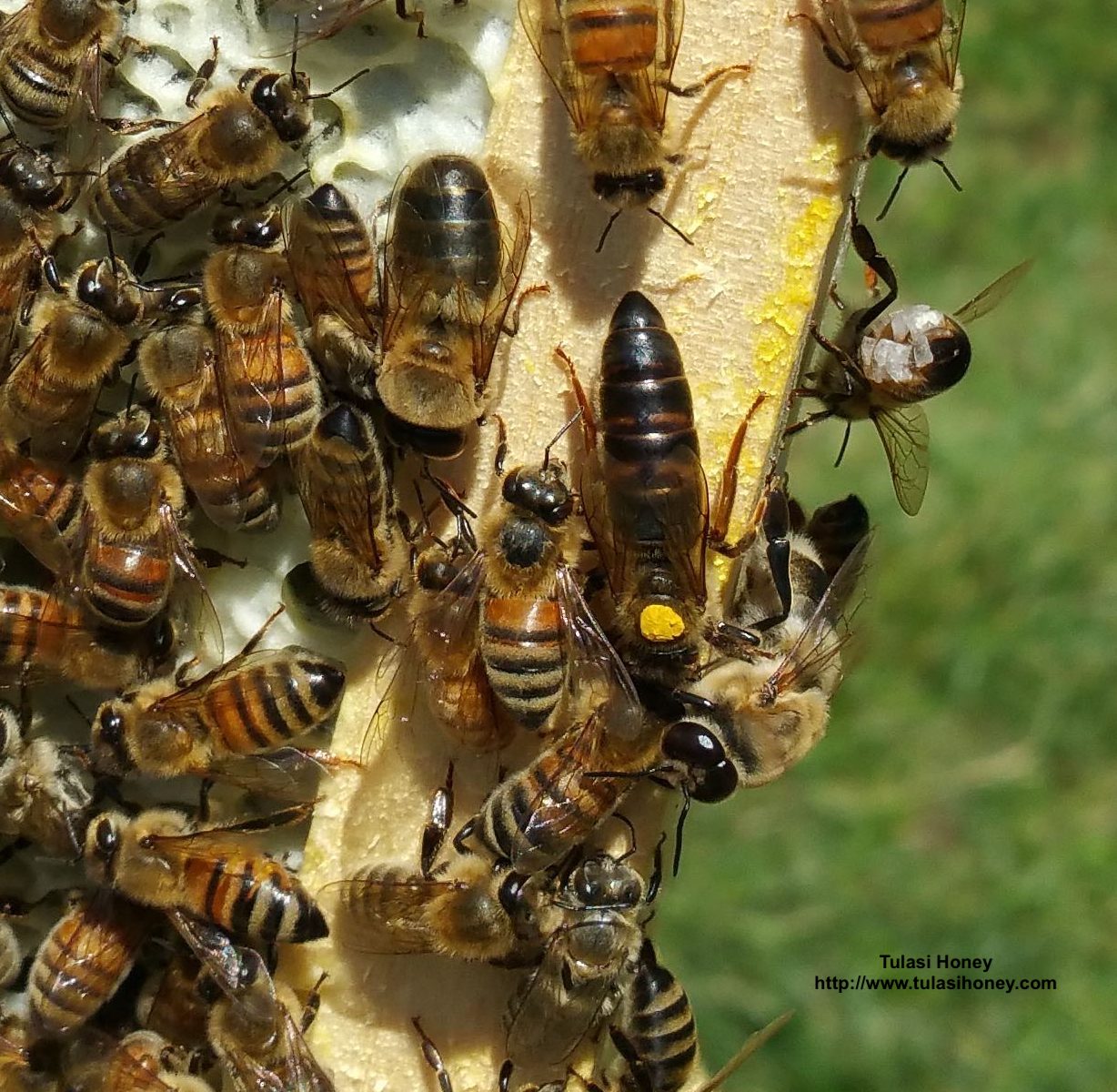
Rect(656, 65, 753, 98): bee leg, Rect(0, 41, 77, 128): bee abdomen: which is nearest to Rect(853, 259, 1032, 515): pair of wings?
Rect(656, 65, 753, 98): bee leg

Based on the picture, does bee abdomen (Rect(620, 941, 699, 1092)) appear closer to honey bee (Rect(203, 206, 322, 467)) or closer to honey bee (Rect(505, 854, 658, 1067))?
honey bee (Rect(505, 854, 658, 1067))

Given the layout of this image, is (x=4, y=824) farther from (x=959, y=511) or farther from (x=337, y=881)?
(x=959, y=511)

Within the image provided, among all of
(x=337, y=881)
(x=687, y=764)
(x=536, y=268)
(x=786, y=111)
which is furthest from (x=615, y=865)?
(x=786, y=111)

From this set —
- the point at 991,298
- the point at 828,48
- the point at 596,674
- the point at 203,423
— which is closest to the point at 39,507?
the point at 203,423

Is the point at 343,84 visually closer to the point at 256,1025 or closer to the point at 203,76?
the point at 203,76

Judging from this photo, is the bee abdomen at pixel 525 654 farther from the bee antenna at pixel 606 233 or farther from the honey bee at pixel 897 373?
the honey bee at pixel 897 373

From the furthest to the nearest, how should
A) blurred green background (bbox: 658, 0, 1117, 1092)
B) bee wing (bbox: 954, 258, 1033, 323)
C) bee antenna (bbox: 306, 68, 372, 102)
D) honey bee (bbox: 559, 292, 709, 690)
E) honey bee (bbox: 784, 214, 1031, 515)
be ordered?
blurred green background (bbox: 658, 0, 1117, 1092) → bee wing (bbox: 954, 258, 1033, 323) → honey bee (bbox: 784, 214, 1031, 515) → bee antenna (bbox: 306, 68, 372, 102) → honey bee (bbox: 559, 292, 709, 690)

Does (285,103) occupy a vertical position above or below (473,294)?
above

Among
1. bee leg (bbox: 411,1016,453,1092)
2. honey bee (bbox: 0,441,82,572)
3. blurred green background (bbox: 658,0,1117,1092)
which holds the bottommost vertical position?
blurred green background (bbox: 658,0,1117,1092)
